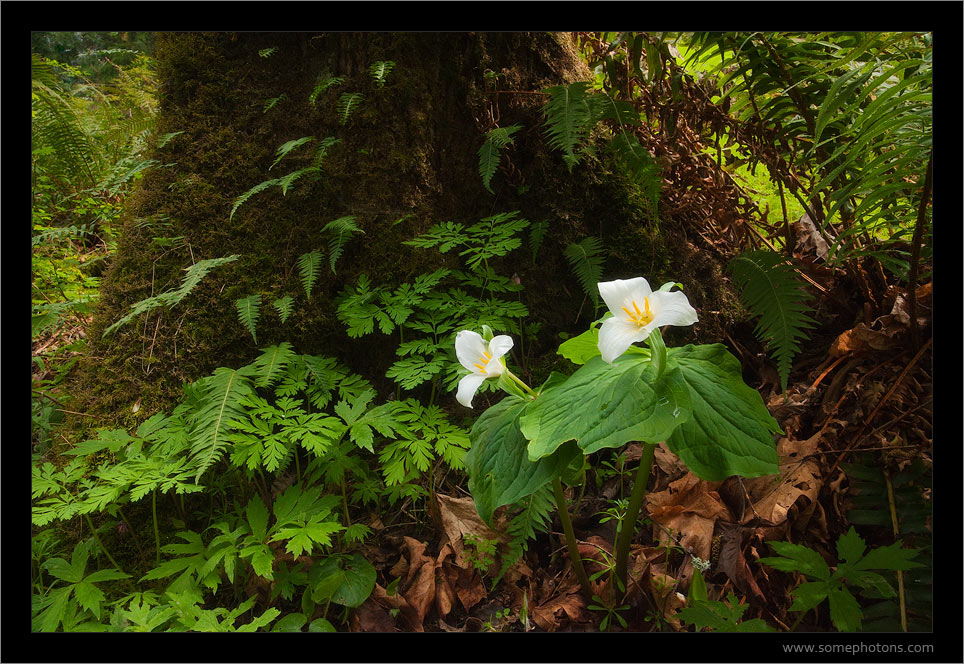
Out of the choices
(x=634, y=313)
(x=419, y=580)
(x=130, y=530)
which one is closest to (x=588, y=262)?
(x=634, y=313)

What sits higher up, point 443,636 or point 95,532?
point 443,636

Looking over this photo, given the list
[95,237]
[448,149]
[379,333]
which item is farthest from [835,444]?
[95,237]

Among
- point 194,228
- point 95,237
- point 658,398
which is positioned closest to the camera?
point 658,398

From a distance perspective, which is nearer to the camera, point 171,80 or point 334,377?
point 334,377

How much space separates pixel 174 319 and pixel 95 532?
0.95m

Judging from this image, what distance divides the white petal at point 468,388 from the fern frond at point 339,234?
116 centimetres

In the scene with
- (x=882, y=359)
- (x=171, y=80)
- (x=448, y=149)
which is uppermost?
(x=171, y=80)

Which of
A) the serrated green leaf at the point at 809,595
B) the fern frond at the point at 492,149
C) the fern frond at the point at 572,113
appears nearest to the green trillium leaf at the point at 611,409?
the serrated green leaf at the point at 809,595

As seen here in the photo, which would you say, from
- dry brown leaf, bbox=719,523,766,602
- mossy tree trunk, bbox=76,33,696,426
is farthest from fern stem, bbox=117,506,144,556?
dry brown leaf, bbox=719,523,766,602

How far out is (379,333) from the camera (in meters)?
2.45

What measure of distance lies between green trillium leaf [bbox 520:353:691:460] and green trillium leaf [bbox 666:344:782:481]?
10 cm

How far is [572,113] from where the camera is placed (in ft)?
7.32
